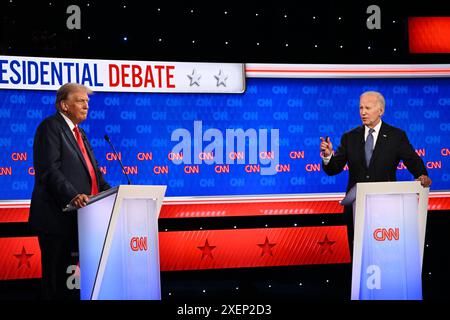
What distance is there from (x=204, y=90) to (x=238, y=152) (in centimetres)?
59

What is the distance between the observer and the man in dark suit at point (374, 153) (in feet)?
18.7

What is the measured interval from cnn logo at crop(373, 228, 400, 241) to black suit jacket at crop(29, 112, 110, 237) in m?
1.81

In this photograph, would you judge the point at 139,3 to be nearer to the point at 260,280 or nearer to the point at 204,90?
the point at 204,90

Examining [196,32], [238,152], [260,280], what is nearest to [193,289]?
[260,280]

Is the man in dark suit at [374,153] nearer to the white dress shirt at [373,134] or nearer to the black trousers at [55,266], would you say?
the white dress shirt at [373,134]

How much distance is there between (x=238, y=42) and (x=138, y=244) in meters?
2.63

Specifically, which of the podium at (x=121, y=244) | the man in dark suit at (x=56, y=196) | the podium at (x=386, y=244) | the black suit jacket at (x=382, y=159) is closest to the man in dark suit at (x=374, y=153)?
the black suit jacket at (x=382, y=159)

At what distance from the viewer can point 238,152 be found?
265 inches

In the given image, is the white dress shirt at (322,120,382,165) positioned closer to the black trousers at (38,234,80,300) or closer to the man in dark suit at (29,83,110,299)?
the man in dark suit at (29,83,110,299)

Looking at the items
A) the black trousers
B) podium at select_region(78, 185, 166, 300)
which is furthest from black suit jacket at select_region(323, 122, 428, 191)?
the black trousers

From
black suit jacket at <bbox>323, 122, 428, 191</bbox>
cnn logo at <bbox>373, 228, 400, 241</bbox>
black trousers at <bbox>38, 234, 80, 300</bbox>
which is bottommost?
black trousers at <bbox>38, 234, 80, 300</bbox>

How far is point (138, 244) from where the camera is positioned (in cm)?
466

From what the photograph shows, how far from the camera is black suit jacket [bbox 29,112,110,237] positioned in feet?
16.1

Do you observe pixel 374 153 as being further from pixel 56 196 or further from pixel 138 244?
pixel 56 196
